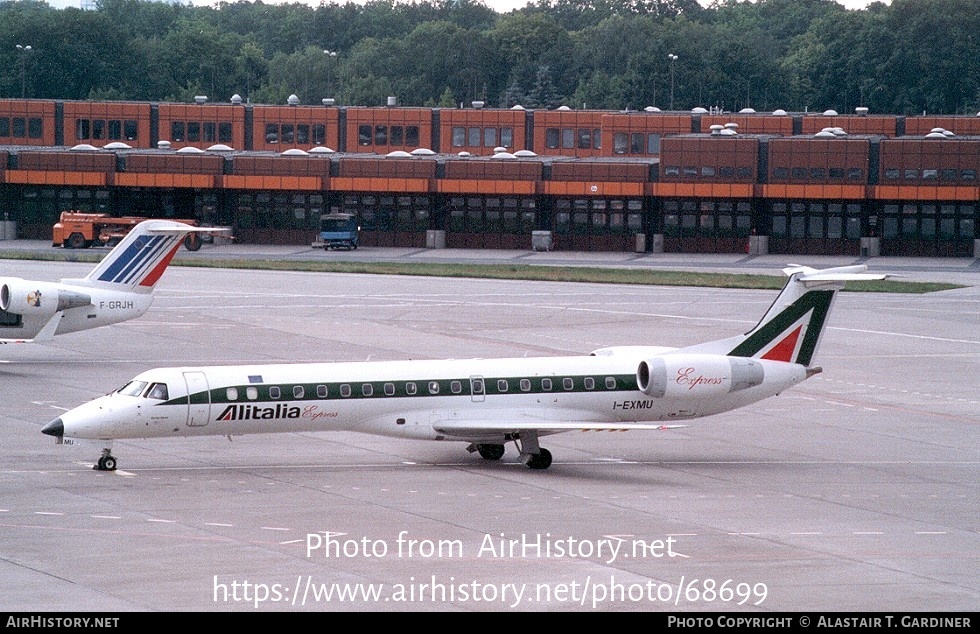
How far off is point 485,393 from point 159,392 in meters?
8.04

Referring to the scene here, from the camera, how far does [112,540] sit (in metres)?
28.3

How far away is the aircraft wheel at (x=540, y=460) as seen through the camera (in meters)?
36.5

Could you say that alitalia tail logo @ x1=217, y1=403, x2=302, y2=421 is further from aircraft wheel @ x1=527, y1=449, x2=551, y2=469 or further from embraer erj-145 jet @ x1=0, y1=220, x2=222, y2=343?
embraer erj-145 jet @ x1=0, y1=220, x2=222, y2=343

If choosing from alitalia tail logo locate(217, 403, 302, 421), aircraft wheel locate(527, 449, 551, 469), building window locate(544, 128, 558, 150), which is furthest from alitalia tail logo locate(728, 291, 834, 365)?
building window locate(544, 128, 558, 150)

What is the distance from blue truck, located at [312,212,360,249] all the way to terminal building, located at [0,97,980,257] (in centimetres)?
502

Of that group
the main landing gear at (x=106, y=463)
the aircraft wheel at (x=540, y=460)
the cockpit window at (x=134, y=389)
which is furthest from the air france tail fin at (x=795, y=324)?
the main landing gear at (x=106, y=463)

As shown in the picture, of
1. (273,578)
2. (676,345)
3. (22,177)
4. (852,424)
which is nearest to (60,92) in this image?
(22,177)

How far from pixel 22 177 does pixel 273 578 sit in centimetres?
9180

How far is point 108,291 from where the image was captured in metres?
52.7

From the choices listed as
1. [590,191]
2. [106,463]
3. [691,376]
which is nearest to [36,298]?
[106,463]

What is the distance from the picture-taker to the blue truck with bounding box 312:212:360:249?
347 ft

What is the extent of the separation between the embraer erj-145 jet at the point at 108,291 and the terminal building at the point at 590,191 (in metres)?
57.7
